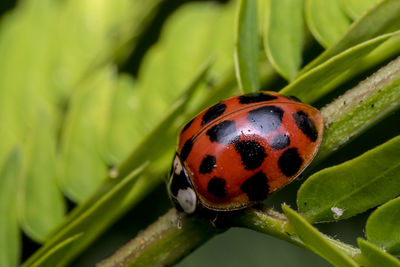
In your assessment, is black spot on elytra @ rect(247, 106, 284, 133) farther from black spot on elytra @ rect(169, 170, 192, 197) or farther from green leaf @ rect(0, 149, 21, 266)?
green leaf @ rect(0, 149, 21, 266)

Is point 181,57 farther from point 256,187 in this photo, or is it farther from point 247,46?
point 256,187

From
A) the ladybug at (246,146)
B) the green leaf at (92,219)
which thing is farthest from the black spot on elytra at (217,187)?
the green leaf at (92,219)

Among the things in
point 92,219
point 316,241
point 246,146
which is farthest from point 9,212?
point 316,241

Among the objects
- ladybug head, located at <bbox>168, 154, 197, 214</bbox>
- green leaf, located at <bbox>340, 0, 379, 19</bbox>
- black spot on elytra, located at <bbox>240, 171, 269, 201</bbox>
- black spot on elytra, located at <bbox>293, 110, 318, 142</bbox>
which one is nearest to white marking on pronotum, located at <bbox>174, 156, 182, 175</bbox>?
ladybug head, located at <bbox>168, 154, 197, 214</bbox>

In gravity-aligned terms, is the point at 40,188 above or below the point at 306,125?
above

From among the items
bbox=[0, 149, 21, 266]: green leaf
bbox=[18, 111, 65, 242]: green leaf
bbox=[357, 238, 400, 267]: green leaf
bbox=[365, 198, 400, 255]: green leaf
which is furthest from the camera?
bbox=[18, 111, 65, 242]: green leaf

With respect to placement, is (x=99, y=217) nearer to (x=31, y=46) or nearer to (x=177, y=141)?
(x=177, y=141)

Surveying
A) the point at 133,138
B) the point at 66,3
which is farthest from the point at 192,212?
the point at 66,3

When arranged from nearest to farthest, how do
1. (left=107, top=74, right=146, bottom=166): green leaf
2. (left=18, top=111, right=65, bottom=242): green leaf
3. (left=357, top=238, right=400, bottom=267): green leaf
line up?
(left=357, top=238, right=400, bottom=267): green leaf < (left=18, top=111, right=65, bottom=242): green leaf < (left=107, top=74, right=146, bottom=166): green leaf

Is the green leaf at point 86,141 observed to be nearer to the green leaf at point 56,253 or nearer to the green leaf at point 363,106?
the green leaf at point 56,253
